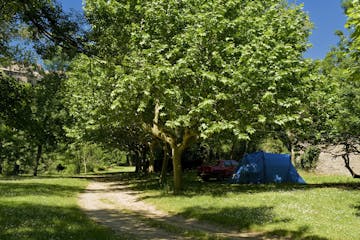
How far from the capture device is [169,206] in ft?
63.6

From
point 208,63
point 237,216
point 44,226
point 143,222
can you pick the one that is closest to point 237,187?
point 208,63

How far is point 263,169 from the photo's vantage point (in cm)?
3269

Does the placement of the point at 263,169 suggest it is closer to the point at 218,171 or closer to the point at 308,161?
the point at 218,171

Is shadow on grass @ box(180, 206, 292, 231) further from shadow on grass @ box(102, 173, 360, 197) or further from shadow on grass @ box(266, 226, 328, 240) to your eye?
shadow on grass @ box(102, 173, 360, 197)

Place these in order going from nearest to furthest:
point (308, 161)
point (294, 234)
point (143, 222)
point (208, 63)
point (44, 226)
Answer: point (44, 226), point (294, 234), point (143, 222), point (208, 63), point (308, 161)

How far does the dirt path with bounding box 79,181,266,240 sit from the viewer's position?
13423mm

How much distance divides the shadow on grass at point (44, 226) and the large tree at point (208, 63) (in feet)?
21.6

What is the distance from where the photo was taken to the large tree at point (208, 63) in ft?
60.8

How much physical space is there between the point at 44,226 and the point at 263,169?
77.4 ft

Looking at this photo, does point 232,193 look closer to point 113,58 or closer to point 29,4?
point 113,58

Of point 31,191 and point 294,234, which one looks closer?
point 294,234

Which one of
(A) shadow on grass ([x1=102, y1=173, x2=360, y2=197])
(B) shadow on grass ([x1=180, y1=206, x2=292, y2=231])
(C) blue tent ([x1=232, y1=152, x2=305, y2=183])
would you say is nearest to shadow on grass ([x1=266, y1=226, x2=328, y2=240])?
(B) shadow on grass ([x1=180, y1=206, x2=292, y2=231])

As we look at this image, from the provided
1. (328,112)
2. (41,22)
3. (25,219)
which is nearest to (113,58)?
(41,22)

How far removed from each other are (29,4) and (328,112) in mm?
22301
